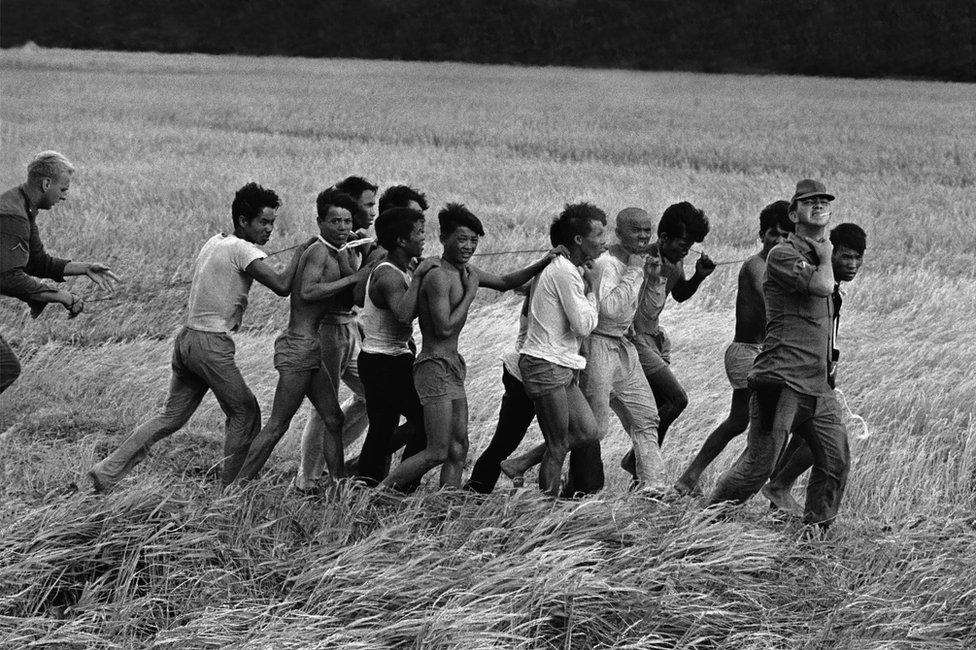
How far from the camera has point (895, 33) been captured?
61.5 metres

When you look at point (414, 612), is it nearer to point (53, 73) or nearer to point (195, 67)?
point (53, 73)

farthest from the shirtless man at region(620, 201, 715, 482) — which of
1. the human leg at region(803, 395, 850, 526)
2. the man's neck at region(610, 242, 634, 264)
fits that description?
the human leg at region(803, 395, 850, 526)

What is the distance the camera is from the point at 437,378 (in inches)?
248

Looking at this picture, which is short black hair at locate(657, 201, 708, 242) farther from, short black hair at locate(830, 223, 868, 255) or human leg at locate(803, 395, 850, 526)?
human leg at locate(803, 395, 850, 526)

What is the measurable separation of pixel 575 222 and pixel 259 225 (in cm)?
157

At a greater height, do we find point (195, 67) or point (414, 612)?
point (195, 67)

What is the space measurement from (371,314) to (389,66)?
165ft

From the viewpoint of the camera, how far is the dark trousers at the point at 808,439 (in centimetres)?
605

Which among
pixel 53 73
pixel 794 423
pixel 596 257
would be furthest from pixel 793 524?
pixel 53 73

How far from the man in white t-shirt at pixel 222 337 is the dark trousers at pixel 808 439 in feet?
7.88

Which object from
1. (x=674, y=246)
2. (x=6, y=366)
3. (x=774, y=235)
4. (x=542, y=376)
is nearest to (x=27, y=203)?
(x=6, y=366)

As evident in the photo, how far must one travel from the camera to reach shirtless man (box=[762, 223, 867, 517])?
6.27m

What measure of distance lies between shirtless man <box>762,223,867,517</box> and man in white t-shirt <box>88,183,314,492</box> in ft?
8.60

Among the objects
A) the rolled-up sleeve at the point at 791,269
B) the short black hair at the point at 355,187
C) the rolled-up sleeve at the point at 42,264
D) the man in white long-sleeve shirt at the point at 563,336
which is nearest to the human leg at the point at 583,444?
the man in white long-sleeve shirt at the point at 563,336
